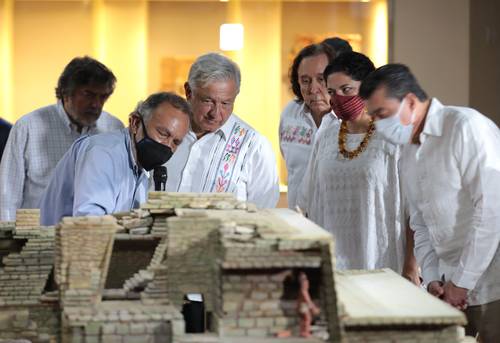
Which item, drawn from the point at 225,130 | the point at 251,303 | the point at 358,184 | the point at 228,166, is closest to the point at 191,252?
the point at 251,303

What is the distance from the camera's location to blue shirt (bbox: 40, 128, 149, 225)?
5590mm

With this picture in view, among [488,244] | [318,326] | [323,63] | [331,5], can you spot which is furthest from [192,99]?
[331,5]

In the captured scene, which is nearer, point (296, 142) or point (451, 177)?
point (451, 177)

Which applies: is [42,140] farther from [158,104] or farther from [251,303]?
[251,303]

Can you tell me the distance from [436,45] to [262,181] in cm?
329

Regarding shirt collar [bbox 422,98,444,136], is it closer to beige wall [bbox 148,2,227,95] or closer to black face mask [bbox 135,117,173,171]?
black face mask [bbox 135,117,173,171]

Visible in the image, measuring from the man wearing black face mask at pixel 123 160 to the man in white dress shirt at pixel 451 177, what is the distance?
3.80 ft

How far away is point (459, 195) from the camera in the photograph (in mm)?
5473

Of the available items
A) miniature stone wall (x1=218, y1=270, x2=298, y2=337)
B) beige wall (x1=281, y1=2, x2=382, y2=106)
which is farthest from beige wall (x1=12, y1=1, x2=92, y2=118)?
miniature stone wall (x1=218, y1=270, x2=298, y2=337)

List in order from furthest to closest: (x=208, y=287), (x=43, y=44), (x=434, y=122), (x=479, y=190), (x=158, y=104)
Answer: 1. (x=43, y=44)
2. (x=158, y=104)
3. (x=434, y=122)
4. (x=479, y=190)
5. (x=208, y=287)

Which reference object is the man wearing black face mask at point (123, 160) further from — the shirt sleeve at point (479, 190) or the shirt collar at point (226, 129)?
the shirt sleeve at point (479, 190)

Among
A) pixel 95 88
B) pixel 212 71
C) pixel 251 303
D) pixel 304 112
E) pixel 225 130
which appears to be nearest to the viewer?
pixel 251 303

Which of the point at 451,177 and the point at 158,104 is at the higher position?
the point at 158,104

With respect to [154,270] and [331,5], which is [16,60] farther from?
[154,270]
